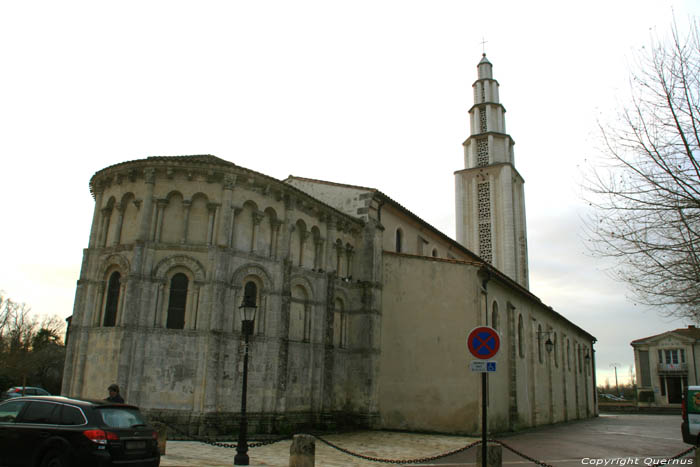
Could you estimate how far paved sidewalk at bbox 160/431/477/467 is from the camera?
12564mm

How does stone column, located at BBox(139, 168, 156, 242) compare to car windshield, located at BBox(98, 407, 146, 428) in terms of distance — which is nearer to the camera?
car windshield, located at BBox(98, 407, 146, 428)

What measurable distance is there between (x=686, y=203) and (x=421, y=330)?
13386 millimetres

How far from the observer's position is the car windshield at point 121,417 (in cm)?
928

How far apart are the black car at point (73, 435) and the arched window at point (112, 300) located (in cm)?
857

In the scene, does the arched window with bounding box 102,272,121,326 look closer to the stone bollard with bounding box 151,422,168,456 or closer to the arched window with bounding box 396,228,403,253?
the stone bollard with bounding box 151,422,168,456

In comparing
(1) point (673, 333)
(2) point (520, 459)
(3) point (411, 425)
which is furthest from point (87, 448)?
(1) point (673, 333)

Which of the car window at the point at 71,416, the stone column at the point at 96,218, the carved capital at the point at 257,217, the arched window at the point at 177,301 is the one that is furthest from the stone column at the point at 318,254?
the car window at the point at 71,416

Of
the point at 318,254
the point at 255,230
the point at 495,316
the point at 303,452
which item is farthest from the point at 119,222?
the point at 495,316

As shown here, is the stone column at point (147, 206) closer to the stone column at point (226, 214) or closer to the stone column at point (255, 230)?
the stone column at point (226, 214)

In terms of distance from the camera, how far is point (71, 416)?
30.2ft

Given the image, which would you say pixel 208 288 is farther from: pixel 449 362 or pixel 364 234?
pixel 449 362

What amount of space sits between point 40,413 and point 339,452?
838 cm

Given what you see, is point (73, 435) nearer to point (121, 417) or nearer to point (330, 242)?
point (121, 417)

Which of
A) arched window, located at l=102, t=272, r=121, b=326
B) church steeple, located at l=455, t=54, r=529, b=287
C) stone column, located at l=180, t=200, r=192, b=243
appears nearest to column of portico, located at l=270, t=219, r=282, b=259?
stone column, located at l=180, t=200, r=192, b=243
